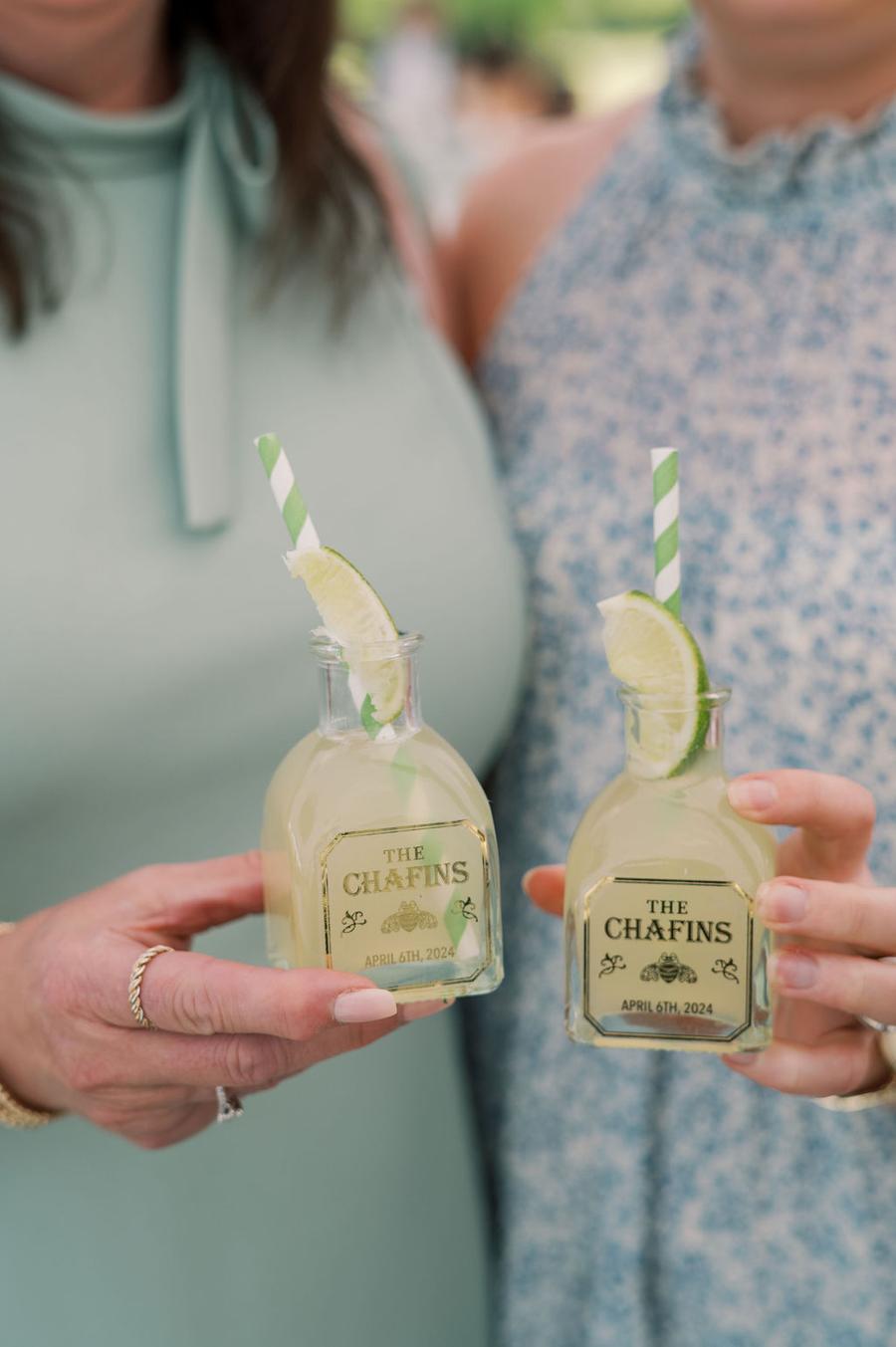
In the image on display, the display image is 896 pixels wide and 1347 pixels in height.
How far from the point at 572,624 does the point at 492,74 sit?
10.9 feet

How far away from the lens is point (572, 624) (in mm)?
1146

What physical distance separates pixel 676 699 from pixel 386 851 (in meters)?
0.17

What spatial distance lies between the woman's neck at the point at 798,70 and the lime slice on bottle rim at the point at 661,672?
21.8 inches

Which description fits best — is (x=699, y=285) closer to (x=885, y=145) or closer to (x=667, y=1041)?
(x=885, y=145)

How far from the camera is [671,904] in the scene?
0.76m

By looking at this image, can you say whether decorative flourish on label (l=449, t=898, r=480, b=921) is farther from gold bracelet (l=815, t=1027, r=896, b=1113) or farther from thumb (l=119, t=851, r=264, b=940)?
gold bracelet (l=815, t=1027, r=896, b=1113)

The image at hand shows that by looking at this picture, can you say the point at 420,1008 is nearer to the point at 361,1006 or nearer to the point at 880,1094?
the point at 361,1006

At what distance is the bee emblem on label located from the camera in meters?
0.77

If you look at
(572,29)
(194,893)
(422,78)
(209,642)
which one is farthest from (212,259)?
(572,29)

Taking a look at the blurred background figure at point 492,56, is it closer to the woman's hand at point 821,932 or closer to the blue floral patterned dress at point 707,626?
the blue floral patterned dress at point 707,626

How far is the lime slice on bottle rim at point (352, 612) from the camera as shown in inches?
29.9

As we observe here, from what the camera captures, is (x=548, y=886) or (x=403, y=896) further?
(x=548, y=886)

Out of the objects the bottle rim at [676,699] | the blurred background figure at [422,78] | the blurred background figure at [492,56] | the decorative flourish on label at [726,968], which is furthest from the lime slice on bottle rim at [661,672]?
the blurred background figure at [492,56]

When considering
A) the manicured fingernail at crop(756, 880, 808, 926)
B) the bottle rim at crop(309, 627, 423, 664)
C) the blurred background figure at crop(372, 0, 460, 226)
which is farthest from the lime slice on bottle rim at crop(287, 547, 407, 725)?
the blurred background figure at crop(372, 0, 460, 226)
